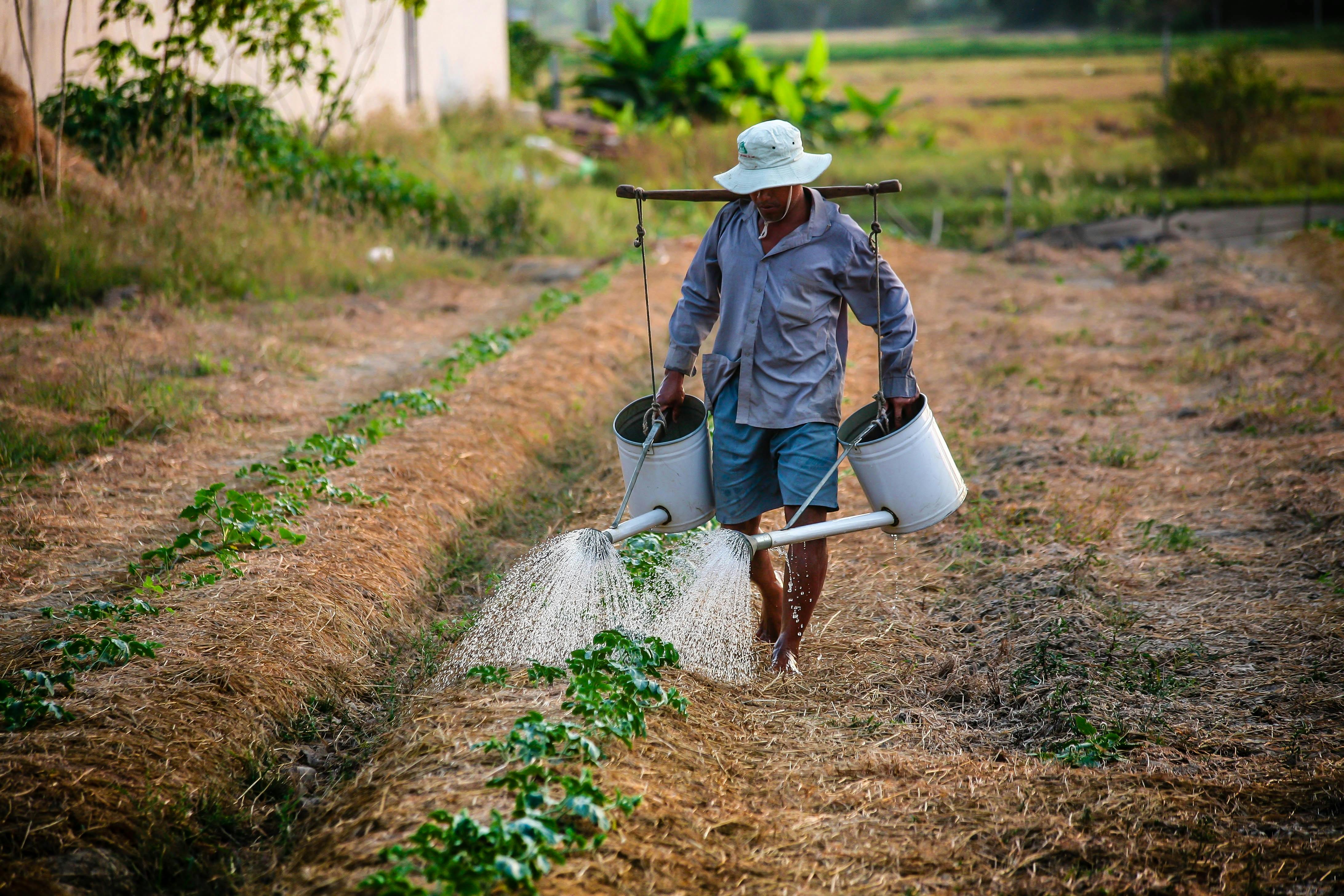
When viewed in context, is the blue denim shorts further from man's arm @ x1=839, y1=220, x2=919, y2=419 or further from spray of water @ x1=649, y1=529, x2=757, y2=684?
man's arm @ x1=839, y1=220, x2=919, y2=419

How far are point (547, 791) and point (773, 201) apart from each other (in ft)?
6.07

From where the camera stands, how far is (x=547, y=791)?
2.73 meters

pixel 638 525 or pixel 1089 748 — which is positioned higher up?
pixel 638 525

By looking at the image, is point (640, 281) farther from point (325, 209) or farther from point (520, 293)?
point (325, 209)

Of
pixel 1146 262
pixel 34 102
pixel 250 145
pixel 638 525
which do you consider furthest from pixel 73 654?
pixel 1146 262

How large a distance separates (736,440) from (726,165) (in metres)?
13.8

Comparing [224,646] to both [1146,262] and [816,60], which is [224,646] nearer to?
[1146,262]

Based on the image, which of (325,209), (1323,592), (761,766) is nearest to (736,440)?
(761,766)

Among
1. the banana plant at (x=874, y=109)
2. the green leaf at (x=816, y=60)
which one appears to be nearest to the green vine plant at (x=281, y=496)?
the green leaf at (x=816, y=60)

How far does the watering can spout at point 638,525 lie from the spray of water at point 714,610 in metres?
0.19

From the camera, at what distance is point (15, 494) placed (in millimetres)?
4887

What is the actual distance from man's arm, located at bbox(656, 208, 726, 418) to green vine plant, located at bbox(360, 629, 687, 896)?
2.77 feet

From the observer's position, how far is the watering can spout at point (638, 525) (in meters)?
3.52

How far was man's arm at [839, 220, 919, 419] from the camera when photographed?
3508mm
